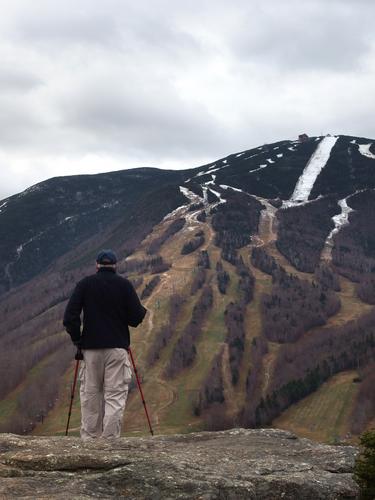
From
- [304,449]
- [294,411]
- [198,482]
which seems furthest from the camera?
[294,411]

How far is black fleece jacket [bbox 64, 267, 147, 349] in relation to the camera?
47.9 feet

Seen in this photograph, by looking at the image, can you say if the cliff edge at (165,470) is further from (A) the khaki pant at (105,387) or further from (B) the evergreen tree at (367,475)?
(A) the khaki pant at (105,387)

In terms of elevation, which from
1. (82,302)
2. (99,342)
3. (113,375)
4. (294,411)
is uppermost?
(82,302)

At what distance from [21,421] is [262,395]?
264 feet

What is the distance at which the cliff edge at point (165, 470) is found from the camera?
10.8 m

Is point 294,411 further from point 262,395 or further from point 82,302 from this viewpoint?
point 82,302

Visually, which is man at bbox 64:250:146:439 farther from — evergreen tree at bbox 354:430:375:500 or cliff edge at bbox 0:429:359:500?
evergreen tree at bbox 354:430:375:500

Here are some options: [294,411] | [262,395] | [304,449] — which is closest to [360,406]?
[294,411]

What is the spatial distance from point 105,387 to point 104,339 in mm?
1416

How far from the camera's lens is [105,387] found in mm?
14734

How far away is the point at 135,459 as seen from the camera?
1232 centimetres

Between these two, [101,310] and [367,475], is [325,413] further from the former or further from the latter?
[101,310]

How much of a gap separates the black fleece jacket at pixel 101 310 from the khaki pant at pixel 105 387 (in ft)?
1.17

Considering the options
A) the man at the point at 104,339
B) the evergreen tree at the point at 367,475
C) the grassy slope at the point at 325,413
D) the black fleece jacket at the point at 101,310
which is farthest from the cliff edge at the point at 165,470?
the grassy slope at the point at 325,413
